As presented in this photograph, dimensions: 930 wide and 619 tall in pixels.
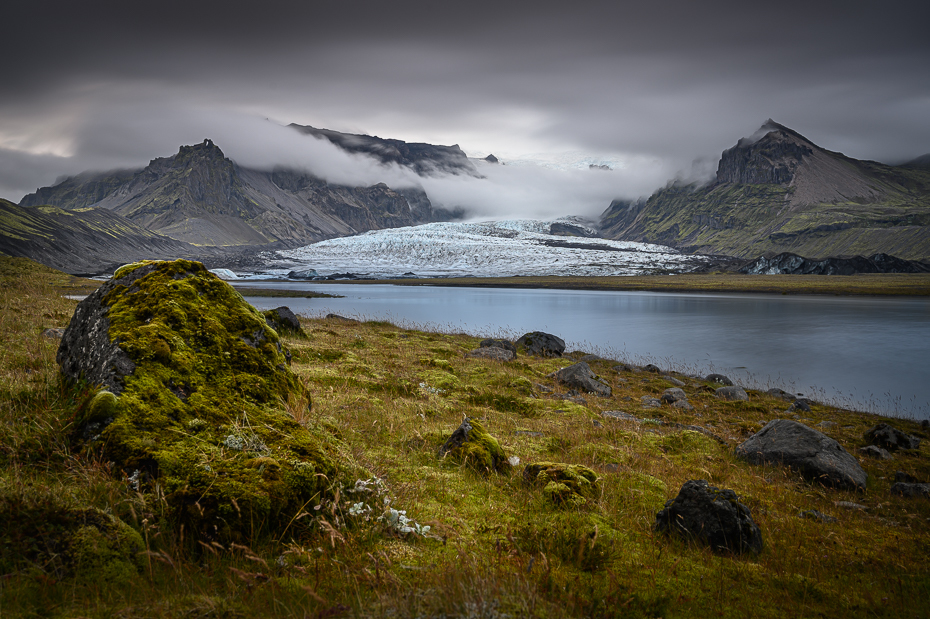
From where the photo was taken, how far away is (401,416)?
9547 millimetres

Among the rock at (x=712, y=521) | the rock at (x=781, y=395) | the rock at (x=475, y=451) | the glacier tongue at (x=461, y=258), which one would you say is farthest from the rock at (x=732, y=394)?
the glacier tongue at (x=461, y=258)

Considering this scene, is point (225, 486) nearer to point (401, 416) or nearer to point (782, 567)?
point (401, 416)

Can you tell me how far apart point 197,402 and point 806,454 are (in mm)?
12533

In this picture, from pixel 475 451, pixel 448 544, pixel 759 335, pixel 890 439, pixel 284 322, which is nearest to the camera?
pixel 448 544

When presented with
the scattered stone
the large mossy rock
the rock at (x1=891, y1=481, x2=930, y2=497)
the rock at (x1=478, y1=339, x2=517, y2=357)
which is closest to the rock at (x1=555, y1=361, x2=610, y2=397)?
the rock at (x1=478, y1=339, x2=517, y2=357)

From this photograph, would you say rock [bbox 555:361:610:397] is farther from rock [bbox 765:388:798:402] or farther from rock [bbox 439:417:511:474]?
rock [bbox 439:417:511:474]

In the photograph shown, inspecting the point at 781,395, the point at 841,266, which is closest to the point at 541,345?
the point at 781,395

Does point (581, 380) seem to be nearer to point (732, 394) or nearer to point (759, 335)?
point (732, 394)

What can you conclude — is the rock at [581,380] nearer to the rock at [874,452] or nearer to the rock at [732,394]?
the rock at [732,394]

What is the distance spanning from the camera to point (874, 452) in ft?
45.3

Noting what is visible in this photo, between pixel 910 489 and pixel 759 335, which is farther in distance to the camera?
pixel 759 335

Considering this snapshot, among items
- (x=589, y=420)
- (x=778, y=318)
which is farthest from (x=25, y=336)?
(x=778, y=318)

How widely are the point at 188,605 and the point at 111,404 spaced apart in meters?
2.61

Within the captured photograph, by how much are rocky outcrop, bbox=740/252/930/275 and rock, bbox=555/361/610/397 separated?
178638 millimetres
